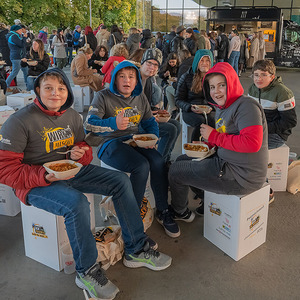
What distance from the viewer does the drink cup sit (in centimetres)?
243

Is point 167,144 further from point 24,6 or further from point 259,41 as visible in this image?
point 24,6

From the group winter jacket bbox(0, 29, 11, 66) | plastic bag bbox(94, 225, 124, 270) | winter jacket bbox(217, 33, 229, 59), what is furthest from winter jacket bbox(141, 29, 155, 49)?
plastic bag bbox(94, 225, 124, 270)

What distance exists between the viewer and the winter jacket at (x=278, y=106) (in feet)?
11.3

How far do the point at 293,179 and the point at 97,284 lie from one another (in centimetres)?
246

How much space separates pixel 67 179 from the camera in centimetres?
232

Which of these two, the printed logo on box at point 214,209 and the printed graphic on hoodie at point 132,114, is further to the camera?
the printed graphic on hoodie at point 132,114

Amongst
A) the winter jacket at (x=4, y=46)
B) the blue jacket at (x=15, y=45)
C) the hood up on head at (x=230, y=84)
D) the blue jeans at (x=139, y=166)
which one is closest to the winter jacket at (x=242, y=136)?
the hood up on head at (x=230, y=84)

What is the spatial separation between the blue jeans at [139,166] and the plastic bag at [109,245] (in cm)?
36

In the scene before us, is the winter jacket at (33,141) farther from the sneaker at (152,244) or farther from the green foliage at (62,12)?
the green foliage at (62,12)

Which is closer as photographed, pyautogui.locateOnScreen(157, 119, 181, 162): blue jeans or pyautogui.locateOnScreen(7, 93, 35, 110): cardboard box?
pyautogui.locateOnScreen(157, 119, 181, 162): blue jeans

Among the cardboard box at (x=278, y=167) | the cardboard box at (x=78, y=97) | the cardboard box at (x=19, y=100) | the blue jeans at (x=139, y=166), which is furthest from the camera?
the cardboard box at (x=78, y=97)

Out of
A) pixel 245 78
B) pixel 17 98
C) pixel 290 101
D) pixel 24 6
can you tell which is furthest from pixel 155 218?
pixel 24 6

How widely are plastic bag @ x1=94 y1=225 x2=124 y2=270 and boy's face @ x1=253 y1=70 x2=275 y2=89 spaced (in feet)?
6.67

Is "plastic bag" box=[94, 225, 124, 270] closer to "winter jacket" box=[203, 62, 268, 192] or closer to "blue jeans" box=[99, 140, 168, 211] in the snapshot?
"blue jeans" box=[99, 140, 168, 211]
